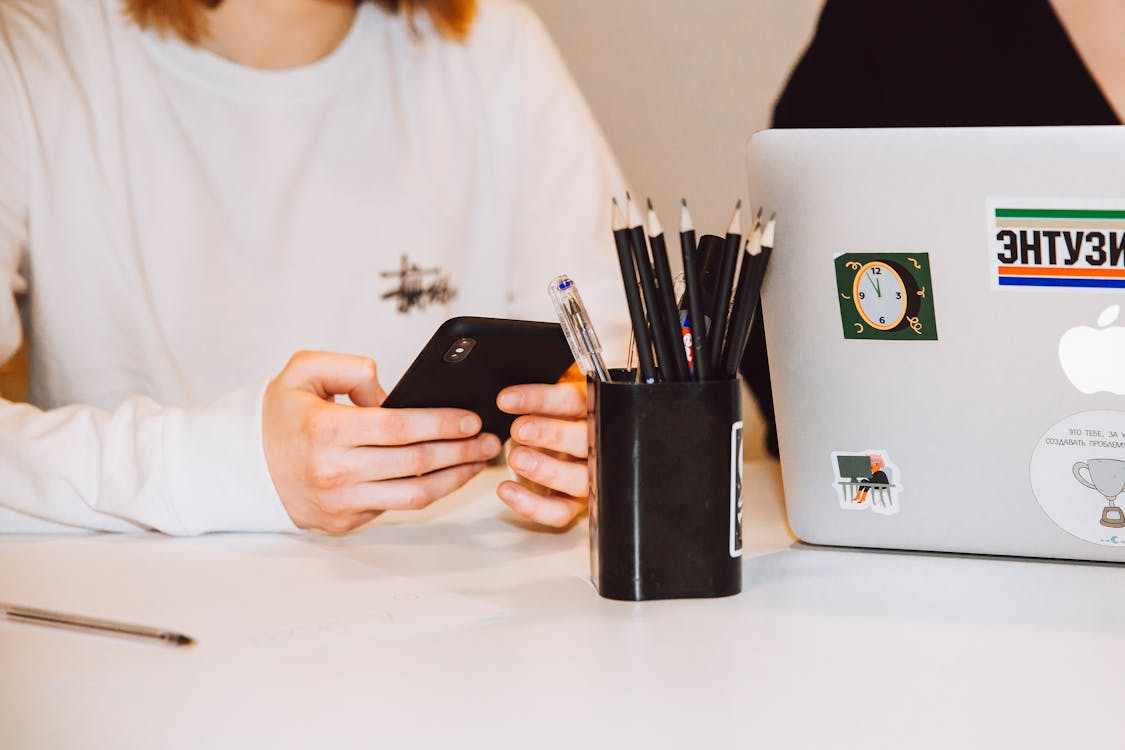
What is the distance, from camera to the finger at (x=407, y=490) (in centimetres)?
80

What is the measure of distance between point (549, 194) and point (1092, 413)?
812 millimetres

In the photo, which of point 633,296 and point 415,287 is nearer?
point 633,296

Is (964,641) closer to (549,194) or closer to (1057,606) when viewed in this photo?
(1057,606)

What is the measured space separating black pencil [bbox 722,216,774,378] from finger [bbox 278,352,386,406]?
0.29m

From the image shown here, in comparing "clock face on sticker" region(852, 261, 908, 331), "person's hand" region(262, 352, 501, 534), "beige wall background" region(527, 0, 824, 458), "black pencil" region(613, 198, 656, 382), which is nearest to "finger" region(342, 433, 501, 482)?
"person's hand" region(262, 352, 501, 534)

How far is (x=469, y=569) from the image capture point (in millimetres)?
736

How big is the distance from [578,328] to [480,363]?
100mm

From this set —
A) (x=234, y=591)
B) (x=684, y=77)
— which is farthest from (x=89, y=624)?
(x=684, y=77)

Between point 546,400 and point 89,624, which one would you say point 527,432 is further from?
point 89,624

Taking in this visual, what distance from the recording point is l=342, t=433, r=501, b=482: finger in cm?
79

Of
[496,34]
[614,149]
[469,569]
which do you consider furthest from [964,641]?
[614,149]

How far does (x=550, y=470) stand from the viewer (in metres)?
0.83

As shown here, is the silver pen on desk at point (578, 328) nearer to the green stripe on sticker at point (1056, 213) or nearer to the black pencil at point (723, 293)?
the black pencil at point (723, 293)

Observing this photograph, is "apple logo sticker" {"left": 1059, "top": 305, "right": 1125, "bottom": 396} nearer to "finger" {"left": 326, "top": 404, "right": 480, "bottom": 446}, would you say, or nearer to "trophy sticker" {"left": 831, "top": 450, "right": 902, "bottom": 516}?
"trophy sticker" {"left": 831, "top": 450, "right": 902, "bottom": 516}
